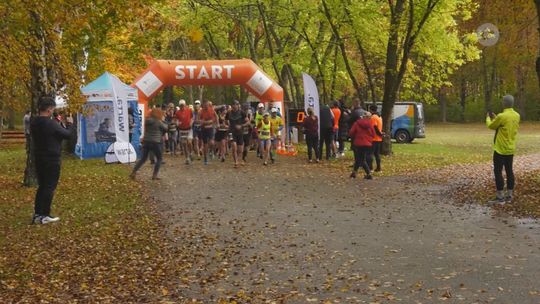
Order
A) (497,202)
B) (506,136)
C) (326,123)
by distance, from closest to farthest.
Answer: (506,136) < (497,202) < (326,123)

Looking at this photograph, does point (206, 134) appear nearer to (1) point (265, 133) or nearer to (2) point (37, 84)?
(1) point (265, 133)

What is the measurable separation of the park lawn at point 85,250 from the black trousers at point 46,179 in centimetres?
38

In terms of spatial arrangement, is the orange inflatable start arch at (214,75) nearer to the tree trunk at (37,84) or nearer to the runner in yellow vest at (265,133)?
the runner in yellow vest at (265,133)

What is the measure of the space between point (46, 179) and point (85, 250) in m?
2.26

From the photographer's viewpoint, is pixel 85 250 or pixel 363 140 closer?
pixel 85 250

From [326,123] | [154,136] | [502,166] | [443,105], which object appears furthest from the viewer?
[443,105]

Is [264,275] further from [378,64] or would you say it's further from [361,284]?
[378,64]

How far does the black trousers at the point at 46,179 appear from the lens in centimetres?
1066

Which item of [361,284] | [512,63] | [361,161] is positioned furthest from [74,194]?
[512,63]

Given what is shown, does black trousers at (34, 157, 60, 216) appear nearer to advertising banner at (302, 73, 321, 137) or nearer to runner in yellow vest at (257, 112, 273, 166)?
runner in yellow vest at (257, 112, 273, 166)

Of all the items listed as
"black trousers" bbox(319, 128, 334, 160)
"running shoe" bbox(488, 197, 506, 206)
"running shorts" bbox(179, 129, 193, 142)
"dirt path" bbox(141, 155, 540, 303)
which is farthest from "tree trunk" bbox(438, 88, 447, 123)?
"running shoe" bbox(488, 197, 506, 206)

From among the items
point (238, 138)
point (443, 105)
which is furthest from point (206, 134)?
point (443, 105)

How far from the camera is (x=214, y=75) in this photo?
2525 cm

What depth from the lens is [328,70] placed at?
3566 centimetres
